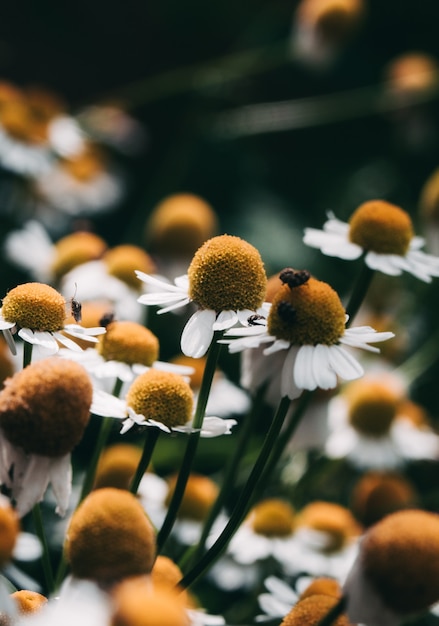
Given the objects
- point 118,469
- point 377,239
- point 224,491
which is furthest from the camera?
point 118,469

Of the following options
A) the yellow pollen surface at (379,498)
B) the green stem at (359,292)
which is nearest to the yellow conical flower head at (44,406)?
the green stem at (359,292)

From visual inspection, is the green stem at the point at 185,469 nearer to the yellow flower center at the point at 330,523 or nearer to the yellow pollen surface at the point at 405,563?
the yellow pollen surface at the point at 405,563

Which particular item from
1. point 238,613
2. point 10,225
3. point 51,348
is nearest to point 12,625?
point 51,348

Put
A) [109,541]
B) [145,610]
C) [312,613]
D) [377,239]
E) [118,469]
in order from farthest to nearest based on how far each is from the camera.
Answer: [118,469], [377,239], [312,613], [109,541], [145,610]

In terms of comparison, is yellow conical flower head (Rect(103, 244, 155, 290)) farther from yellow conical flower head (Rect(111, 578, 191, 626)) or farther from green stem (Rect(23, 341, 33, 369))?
yellow conical flower head (Rect(111, 578, 191, 626))


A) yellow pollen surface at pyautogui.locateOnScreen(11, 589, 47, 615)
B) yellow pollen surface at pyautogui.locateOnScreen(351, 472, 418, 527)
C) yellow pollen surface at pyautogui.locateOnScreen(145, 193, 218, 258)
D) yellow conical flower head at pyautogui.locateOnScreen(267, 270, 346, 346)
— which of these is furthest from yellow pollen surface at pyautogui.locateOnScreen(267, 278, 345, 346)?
yellow pollen surface at pyautogui.locateOnScreen(145, 193, 218, 258)

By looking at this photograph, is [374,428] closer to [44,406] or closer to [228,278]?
[228,278]

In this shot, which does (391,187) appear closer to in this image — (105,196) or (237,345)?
(105,196)

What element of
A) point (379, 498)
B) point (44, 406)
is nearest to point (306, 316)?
point (44, 406)
